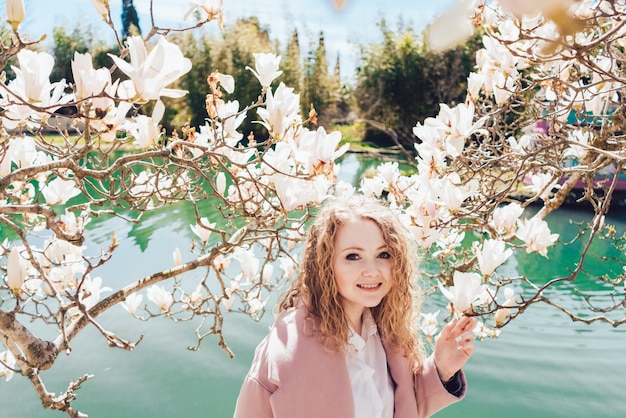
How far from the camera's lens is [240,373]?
299 centimetres

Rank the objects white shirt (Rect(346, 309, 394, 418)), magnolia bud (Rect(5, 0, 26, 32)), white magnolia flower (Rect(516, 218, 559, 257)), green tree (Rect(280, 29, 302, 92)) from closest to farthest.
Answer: magnolia bud (Rect(5, 0, 26, 32))
white shirt (Rect(346, 309, 394, 418))
white magnolia flower (Rect(516, 218, 559, 257))
green tree (Rect(280, 29, 302, 92))

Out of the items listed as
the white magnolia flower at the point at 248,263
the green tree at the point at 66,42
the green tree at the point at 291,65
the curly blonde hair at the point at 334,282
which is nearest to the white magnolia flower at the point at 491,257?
the curly blonde hair at the point at 334,282

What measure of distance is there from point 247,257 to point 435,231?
833 millimetres

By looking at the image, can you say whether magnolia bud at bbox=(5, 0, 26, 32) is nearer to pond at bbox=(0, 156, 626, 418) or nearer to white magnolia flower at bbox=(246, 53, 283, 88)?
white magnolia flower at bbox=(246, 53, 283, 88)

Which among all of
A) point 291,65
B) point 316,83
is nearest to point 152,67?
point 291,65

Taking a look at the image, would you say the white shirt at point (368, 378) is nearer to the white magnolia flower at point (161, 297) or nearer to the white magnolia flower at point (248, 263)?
the white magnolia flower at point (248, 263)

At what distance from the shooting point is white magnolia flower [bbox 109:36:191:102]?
66 centimetres

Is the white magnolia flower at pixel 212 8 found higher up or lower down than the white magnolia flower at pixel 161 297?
higher up

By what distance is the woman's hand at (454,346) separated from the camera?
3.22 feet

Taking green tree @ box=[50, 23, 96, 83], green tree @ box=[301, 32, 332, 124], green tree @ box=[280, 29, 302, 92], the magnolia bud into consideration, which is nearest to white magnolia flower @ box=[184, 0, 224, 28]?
the magnolia bud

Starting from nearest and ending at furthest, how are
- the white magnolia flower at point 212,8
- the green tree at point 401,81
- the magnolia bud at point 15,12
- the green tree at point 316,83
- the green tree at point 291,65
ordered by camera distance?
1. the magnolia bud at point 15,12
2. the white magnolia flower at point 212,8
3. the green tree at point 401,81
4. the green tree at point 291,65
5. the green tree at point 316,83

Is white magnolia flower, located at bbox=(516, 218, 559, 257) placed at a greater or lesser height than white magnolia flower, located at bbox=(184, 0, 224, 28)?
lesser

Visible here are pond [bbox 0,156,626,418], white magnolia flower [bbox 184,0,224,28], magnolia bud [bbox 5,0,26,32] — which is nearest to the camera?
magnolia bud [bbox 5,0,26,32]

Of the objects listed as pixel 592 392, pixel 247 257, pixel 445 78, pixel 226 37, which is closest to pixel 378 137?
pixel 445 78
